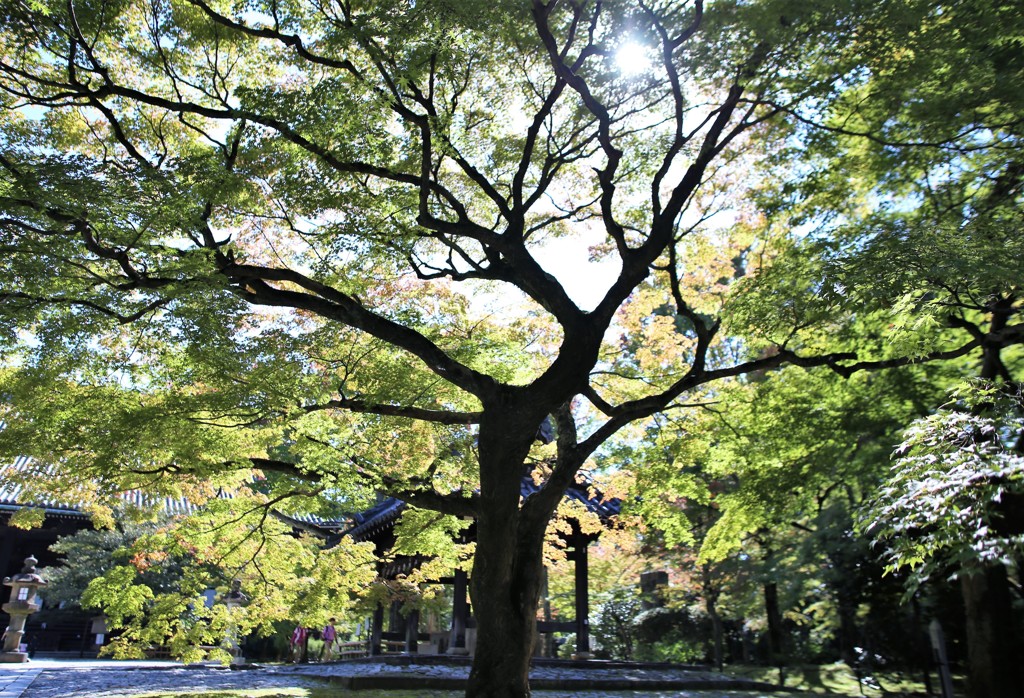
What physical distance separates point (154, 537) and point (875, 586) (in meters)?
11.6

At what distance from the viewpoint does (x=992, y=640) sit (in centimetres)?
899

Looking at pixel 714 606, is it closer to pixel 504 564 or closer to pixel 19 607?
pixel 504 564

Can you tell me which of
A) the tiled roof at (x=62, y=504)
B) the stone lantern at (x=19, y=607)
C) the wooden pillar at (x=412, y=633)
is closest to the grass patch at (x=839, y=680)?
the wooden pillar at (x=412, y=633)

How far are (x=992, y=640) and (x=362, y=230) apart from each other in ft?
31.2

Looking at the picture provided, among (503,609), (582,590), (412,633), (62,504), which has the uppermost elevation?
(62,504)

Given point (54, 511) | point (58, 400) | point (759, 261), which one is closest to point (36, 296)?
point (58, 400)

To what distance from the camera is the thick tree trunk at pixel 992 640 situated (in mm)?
8891

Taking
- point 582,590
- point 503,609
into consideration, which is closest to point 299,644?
point 582,590

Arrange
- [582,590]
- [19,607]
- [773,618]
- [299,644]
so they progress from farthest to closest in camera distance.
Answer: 1. [299,644]
2. [773,618]
3. [19,607]
4. [582,590]

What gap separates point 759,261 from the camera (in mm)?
9859

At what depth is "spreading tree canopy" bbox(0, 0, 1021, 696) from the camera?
6.59 m

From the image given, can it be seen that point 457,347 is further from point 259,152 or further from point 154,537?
point 154,537

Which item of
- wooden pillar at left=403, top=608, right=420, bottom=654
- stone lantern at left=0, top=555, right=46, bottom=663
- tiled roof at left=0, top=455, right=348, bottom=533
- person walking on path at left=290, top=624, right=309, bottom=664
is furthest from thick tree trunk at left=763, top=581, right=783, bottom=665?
stone lantern at left=0, top=555, right=46, bottom=663

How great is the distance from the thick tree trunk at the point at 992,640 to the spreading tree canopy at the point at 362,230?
3437 millimetres
